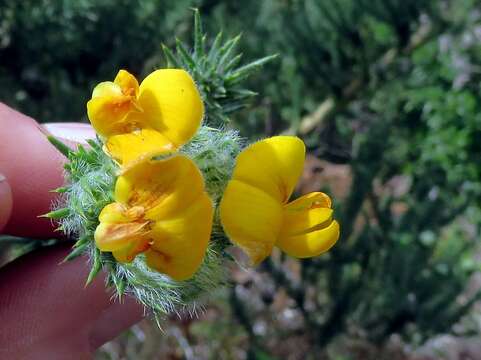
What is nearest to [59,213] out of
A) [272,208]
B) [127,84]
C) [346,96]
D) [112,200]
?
[112,200]

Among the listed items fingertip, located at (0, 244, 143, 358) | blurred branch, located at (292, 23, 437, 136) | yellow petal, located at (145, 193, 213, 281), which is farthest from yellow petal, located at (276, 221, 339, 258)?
blurred branch, located at (292, 23, 437, 136)

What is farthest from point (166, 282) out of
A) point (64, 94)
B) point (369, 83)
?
point (369, 83)

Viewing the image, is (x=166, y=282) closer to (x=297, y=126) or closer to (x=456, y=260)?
(x=297, y=126)

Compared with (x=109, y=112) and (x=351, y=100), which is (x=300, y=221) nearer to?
(x=109, y=112)

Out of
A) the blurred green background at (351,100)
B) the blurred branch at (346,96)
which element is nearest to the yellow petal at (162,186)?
the blurred green background at (351,100)

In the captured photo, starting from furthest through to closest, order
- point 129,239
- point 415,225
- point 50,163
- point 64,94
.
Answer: point 415,225 → point 64,94 → point 50,163 → point 129,239

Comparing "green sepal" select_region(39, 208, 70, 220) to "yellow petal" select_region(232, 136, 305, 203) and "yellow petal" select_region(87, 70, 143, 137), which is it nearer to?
"yellow petal" select_region(87, 70, 143, 137)
